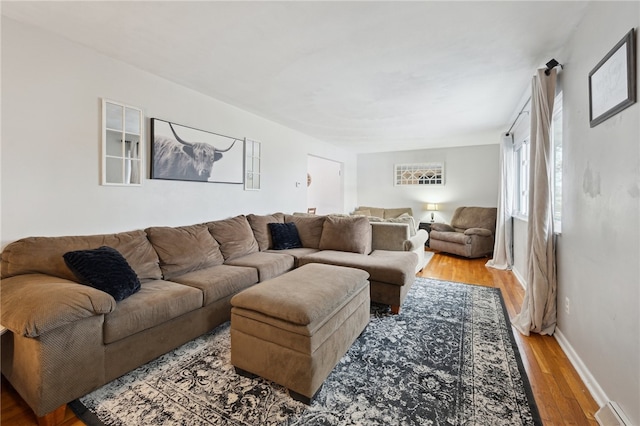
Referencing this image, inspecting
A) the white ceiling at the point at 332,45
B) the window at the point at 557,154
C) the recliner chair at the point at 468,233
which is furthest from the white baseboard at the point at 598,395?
the recliner chair at the point at 468,233

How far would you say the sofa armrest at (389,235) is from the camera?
12.2 ft

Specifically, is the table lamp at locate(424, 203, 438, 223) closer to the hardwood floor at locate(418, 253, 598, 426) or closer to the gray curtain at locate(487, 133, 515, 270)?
the gray curtain at locate(487, 133, 515, 270)

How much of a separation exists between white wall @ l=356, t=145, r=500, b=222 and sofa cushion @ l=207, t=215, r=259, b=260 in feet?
13.8

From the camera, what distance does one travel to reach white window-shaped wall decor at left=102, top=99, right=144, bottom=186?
8.04 ft

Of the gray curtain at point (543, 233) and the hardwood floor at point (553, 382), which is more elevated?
the gray curtain at point (543, 233)

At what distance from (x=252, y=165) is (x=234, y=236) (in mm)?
1231

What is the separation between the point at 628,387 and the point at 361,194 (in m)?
6.73

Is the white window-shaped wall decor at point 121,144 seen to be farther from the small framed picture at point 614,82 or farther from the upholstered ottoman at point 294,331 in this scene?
the small framed picture at point 614,82

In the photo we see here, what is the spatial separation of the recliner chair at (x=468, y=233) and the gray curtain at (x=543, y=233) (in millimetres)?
3089

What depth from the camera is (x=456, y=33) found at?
2.07m


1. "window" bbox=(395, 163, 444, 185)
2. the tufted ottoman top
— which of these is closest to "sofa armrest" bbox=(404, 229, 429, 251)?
the tufted ottoman top

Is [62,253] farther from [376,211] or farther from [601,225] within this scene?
[376,211]

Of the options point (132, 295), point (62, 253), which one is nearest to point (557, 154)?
point (132, 295)

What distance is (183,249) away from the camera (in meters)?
2.73
